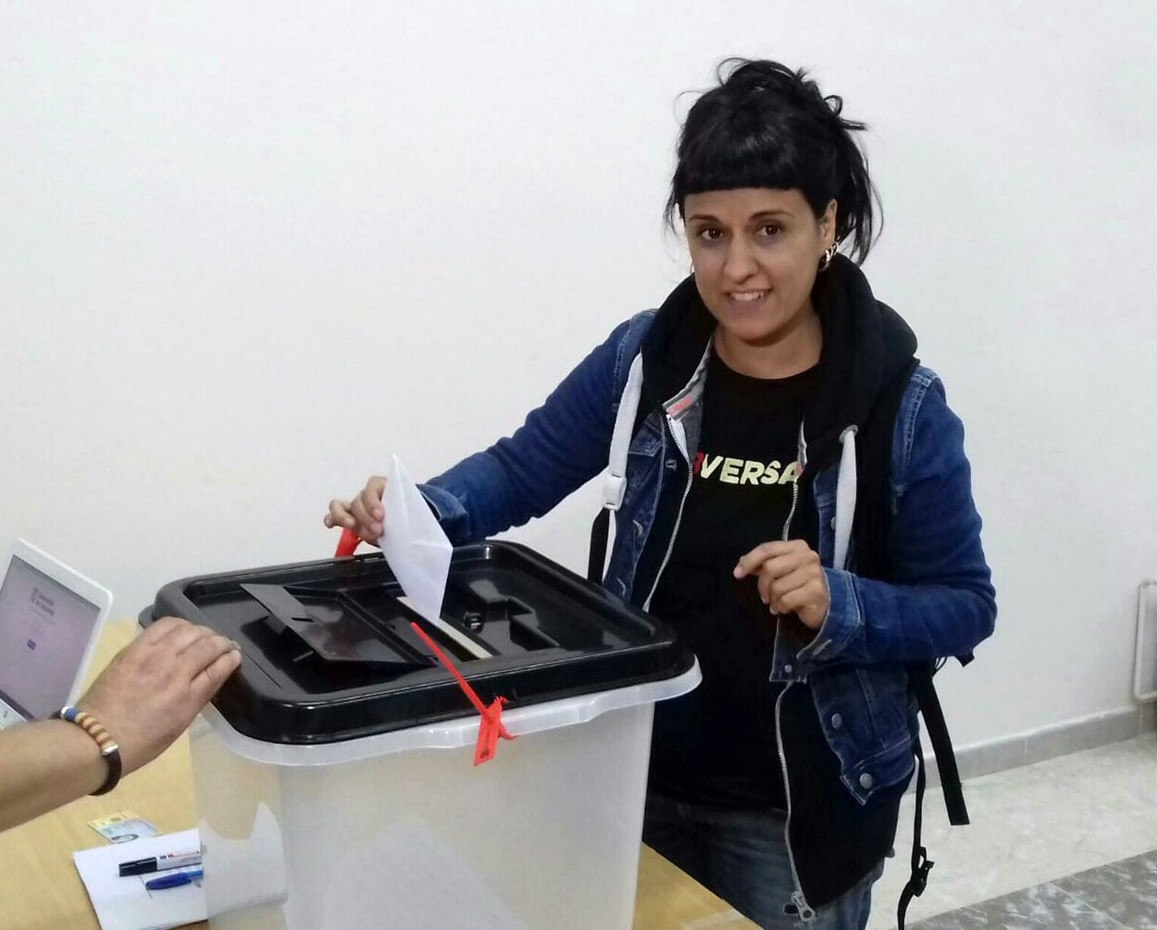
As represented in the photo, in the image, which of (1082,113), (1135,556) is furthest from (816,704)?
(1135,556)

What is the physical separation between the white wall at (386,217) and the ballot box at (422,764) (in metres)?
0.93

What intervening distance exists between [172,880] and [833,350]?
0.79 meters

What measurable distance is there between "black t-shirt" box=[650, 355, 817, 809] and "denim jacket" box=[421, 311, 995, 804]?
3 cm

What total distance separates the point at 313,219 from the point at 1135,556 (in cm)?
216

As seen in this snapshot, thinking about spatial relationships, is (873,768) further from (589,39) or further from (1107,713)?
(1107,713)

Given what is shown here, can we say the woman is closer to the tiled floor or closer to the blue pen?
the blue pen

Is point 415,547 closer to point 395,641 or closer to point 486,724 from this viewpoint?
point 395,641

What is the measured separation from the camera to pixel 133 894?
1178 mm

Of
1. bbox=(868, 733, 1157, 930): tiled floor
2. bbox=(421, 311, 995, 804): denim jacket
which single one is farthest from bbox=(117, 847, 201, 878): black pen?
bbox=(868, 733, 1157, 930): tiled floor

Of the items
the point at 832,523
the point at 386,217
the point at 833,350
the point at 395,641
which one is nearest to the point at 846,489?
the point at 832,523

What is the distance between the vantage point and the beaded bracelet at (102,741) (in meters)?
0.90

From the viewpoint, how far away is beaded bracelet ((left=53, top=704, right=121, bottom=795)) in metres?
0.90

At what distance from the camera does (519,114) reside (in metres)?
2.16

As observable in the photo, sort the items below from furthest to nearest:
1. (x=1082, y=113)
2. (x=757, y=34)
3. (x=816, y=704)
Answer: (x=1082, y=113)
(x=757, y=34)
(x=816, y=704)
